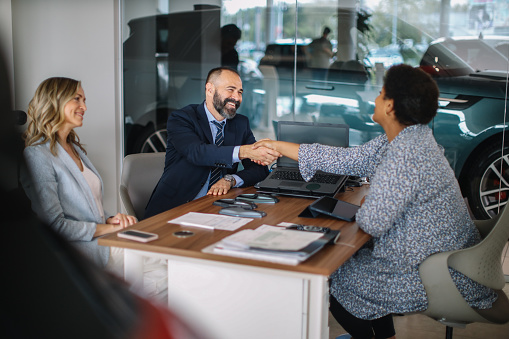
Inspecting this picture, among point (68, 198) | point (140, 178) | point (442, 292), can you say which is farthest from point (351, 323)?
point (140, 178)

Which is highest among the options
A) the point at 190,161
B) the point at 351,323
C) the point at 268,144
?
the point at 268,144

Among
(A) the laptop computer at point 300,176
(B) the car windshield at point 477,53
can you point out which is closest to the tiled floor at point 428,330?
(A) the laptop computer at point 300,176

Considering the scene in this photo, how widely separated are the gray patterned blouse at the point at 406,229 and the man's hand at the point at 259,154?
2.83 ft

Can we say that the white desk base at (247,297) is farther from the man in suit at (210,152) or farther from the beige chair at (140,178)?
the beige chair at (140,178)

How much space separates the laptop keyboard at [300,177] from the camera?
3.00 m

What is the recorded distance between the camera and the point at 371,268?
2.18m

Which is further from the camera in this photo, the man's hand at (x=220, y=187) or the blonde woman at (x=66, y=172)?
the man's hand at (x=220, y=187)

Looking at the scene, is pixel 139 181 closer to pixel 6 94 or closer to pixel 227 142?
pixel 227 142

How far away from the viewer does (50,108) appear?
249 cm

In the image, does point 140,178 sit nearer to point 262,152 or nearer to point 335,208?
point 262,152

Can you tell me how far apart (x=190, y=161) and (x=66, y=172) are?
0.78 m

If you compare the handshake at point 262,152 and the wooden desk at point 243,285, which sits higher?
the handshake at point 262,152

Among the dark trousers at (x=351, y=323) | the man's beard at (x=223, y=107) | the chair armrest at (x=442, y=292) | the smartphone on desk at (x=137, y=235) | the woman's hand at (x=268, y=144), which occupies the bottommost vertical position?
the dark trousers at (x=351, y=323)

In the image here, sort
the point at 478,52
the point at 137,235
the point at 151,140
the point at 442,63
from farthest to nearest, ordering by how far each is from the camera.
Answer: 1. the point at 151,140
2. the point at 442,63
3. the point at 478,52
4. the point at 137,235
